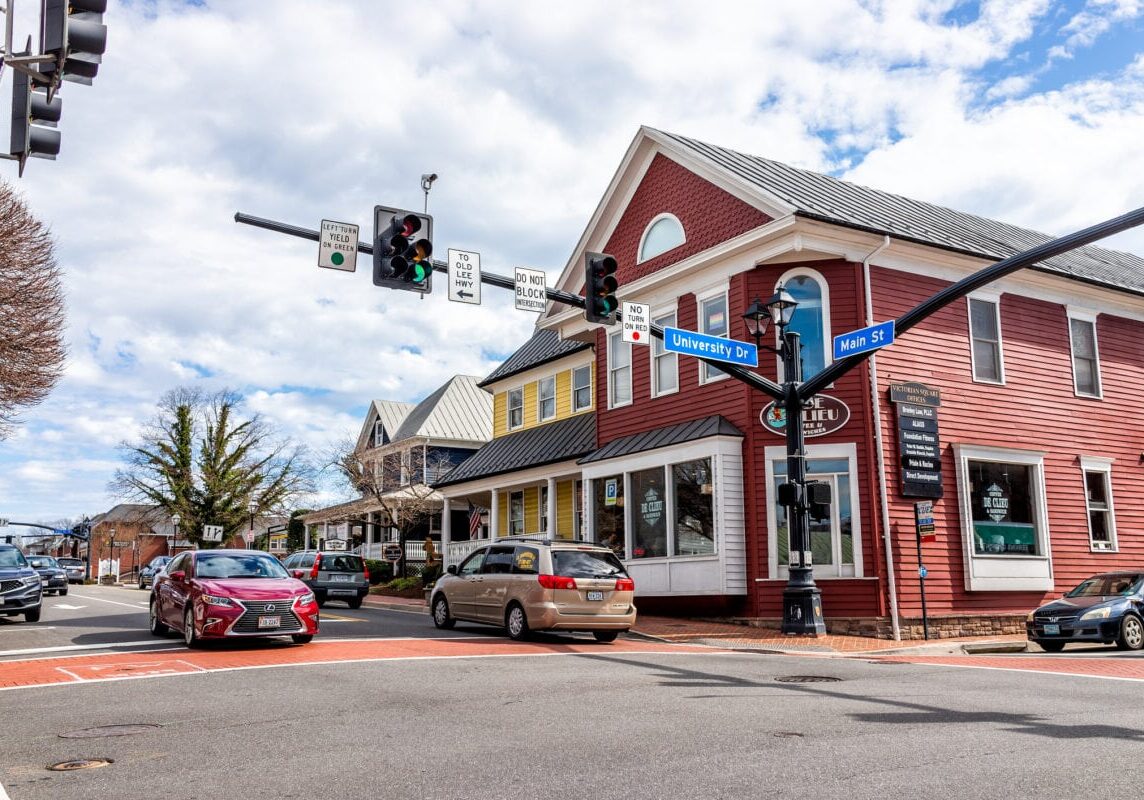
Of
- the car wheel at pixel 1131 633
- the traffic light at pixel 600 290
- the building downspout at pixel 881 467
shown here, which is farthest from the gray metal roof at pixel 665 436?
the car wheel at pixel 1131 633

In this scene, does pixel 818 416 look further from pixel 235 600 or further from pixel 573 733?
pixel 573 733

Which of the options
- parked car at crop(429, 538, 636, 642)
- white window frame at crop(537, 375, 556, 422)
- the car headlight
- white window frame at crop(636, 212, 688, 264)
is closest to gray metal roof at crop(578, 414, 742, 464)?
white window frame at crop(636, 212, 688, 264)

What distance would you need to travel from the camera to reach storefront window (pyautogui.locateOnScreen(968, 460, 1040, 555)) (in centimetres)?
2073

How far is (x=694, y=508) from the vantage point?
21.4 meters

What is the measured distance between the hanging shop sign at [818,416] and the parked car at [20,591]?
50.4 ft

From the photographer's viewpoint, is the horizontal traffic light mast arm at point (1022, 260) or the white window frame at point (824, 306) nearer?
the horizontal traffic light mast arm at point (1022, 260)

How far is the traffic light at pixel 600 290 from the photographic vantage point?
51.0 ft

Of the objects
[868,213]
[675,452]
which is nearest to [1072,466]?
[868,213]

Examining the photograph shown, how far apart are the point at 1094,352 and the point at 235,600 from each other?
19785mm

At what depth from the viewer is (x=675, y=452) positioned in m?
21.6

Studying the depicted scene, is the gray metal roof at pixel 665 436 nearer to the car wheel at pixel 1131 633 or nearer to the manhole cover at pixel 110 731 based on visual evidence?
the car wheel at pixel 1131 633

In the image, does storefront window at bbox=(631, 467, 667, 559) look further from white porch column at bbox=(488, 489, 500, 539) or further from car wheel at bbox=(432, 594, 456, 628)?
white porch column at bbox=(488, 489, 500, 539)

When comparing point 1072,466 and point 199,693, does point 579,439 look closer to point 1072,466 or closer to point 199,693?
point 1072,466

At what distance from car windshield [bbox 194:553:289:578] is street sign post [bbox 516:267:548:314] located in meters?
5.60
